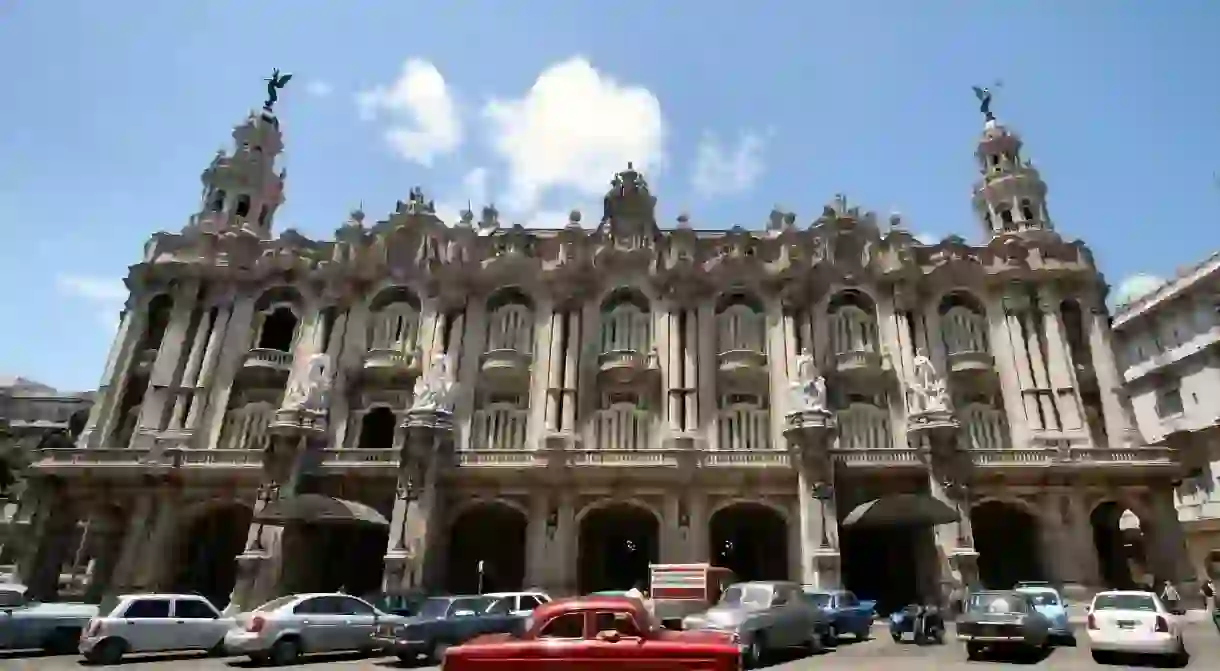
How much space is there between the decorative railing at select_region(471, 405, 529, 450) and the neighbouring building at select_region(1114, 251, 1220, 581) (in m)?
30.1

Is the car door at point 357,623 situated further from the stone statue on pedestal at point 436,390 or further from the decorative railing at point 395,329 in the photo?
the decorative railing at point 395,329

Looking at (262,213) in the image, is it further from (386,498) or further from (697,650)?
(697,650)

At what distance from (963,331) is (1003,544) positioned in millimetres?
9773

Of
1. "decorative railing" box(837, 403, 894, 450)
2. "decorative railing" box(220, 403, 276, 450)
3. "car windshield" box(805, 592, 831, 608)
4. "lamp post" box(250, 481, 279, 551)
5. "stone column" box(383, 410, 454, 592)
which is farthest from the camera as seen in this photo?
"decorative railing" box(220, 403, 276, 450)

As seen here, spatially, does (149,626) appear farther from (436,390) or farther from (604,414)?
(604,414)

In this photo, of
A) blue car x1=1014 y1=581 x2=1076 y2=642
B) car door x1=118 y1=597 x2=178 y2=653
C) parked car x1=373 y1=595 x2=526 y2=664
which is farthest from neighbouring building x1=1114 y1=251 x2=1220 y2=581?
car door x1=118 y1=597 x2=178 y2=653

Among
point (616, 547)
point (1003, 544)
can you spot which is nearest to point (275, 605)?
point (616, 547)

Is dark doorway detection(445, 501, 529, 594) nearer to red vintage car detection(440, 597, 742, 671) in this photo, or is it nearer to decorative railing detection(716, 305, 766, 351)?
decorative railing detection(716, 305, 766, 351)

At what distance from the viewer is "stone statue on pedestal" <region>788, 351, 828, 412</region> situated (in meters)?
26.8

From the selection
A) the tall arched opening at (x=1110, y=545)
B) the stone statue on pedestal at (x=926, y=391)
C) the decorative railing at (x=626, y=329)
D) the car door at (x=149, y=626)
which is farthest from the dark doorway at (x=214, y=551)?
the tall arched opening at (x=1110, y=545)

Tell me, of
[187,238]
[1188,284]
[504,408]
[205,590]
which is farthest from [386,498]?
[1188,284]

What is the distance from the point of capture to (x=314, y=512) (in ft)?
78.8

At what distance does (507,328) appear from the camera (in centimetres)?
3331

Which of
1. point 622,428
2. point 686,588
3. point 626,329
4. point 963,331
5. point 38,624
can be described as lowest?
point 38,624
